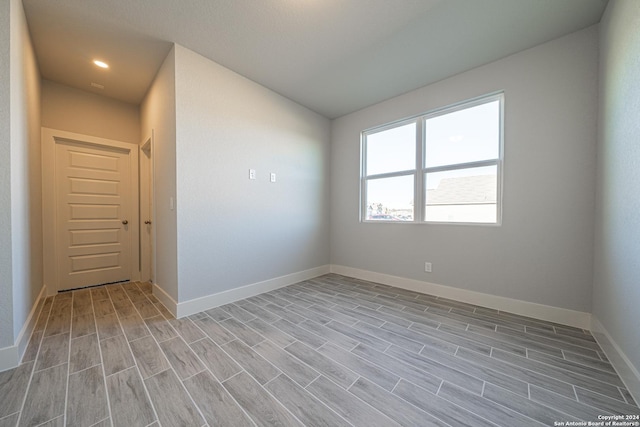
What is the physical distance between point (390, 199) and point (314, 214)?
1240 mm

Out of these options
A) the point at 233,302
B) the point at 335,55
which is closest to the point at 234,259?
the point at 233,302

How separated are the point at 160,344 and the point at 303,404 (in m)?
1.30

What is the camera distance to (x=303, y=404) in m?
1.22

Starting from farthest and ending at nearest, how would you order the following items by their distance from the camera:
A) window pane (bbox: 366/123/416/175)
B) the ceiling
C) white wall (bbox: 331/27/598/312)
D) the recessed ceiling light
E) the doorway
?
the doorway
window pane (bbox: 366/123/416/175)
the recessed ceiling light
white wall (bbox: 331/27/598/312)
the ceiling

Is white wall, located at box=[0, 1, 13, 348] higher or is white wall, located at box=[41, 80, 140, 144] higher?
white wall, located at box=[41, 80, 140, 144]

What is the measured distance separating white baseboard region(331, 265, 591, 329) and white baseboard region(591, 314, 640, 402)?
0.42 ft

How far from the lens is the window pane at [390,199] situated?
10.5ft

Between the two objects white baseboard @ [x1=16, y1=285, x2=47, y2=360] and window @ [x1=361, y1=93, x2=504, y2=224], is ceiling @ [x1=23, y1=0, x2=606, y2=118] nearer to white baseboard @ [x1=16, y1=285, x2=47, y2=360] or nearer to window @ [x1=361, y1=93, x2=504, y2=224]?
window @ [x1=361, y1=93, x2=504, y2=224]

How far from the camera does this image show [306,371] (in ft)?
4.85

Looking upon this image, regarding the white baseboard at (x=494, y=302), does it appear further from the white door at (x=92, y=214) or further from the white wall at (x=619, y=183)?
the white door at (x=92, y=214)

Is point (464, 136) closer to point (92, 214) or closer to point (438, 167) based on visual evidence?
point (438, 167)

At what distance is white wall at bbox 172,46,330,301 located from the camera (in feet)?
7.60

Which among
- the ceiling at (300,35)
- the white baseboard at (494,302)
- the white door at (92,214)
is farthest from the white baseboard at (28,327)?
the white baseboard at (494,302)

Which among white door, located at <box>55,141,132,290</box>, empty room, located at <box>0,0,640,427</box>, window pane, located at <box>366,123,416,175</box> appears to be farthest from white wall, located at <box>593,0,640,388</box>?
white door, located at <box>55,141,132,290</box>
